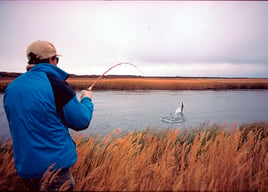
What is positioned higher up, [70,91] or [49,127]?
[70,91]

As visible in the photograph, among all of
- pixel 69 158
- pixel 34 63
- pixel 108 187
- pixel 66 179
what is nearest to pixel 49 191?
pixel 66 179

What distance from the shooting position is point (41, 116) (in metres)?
1.27

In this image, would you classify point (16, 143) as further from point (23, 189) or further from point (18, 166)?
point (23, 189)

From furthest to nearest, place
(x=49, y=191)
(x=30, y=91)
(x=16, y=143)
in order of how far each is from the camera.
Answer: (x=49, y=191) → (x=16, y=143) → (x=30, y=91)

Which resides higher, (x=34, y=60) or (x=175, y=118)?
(x=34, y=60)

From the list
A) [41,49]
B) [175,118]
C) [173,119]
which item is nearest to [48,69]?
[41,49]

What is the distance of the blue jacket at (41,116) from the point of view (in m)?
1.25

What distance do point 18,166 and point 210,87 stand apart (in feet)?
125

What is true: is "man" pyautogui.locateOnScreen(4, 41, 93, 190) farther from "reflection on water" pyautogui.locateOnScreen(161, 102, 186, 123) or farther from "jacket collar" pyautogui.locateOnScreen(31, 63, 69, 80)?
"reflection on water" pyautogui.locateOnScreen(161, 102, 186, 123)

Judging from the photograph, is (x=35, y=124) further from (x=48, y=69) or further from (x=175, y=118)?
(x=175, y=118)

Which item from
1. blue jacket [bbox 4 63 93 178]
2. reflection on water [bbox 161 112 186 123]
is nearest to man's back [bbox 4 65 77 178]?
blue jacket [bbox 4 63 93 178]

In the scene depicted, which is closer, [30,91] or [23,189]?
[30,91]

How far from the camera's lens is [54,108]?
4.26 ft

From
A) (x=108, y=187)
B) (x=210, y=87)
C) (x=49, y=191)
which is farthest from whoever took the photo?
(x=210, y=87)
